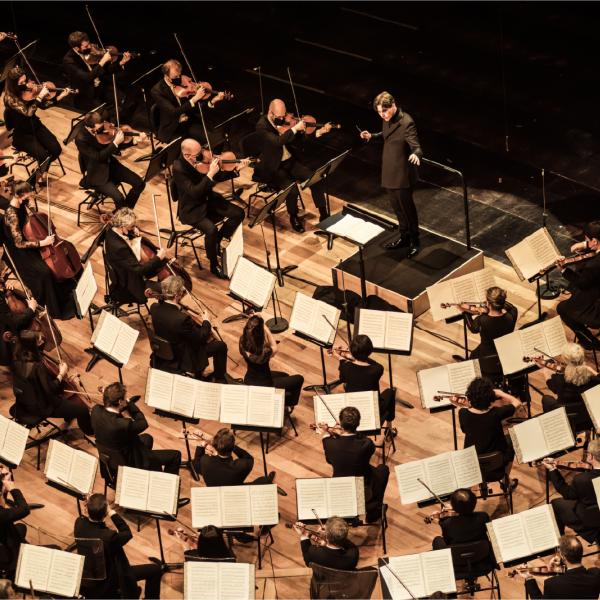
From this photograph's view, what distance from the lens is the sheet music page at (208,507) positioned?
7895mm

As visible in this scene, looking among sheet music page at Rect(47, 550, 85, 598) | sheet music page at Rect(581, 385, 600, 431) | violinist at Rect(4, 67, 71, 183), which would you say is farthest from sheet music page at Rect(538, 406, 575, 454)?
violinist at Rect(4, 67, 71, 183)

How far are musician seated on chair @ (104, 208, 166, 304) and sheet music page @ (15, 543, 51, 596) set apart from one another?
9.97 feet

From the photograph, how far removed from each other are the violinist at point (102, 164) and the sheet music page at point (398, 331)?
3.61m

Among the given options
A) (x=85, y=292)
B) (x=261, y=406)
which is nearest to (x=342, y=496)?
(x=261, y=406)

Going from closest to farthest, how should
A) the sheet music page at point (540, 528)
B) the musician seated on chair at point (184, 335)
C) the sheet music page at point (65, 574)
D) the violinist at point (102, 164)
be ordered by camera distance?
the sheet music page at point (65, 574)
the sheet music page at point (540, 528)
the musician seated on chair at point (184, 335)
the violinist at point (102, 164)

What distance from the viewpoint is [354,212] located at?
1052cm

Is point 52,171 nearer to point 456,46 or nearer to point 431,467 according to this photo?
point 456,46

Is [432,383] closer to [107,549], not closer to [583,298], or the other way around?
[583,298]

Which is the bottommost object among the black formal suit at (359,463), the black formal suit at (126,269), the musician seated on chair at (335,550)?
the musician seated on chair at (335,550)

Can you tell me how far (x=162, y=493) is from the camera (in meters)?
7.91

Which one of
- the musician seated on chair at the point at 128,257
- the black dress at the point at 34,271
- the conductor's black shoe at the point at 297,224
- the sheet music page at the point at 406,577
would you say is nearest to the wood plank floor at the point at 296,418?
the conductor's black shoe at the point at 297,224

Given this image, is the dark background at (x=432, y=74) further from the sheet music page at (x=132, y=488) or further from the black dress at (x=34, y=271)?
the sheet music page at (x=132, y=488)

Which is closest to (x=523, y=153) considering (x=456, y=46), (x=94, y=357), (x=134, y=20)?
(x=456, y=46)

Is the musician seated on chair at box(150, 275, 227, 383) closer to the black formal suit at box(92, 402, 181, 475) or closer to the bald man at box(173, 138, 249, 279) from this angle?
the black formal suit at box(92, 402, 181, 475)
